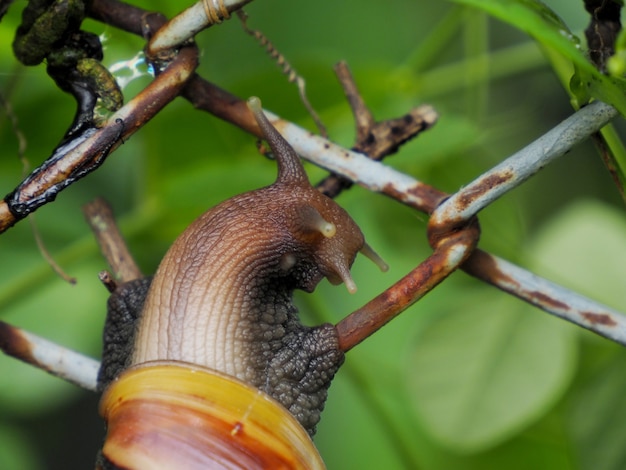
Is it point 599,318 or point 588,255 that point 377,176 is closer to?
point 599,318

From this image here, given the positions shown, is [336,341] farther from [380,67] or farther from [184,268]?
[380,67]

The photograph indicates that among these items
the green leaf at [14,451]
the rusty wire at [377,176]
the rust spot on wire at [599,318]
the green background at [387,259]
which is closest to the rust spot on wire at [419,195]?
the rusty wire at [377,176]

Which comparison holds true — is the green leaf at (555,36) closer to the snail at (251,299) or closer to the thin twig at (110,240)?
the snail at (251,299)

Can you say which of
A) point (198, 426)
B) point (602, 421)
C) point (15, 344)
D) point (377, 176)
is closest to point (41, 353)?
point (15, 344)

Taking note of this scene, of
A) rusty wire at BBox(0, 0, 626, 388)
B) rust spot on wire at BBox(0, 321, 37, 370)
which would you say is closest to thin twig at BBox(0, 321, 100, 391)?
rust spot on wire at BBox(0, 321, 37, 370)

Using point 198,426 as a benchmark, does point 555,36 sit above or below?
above

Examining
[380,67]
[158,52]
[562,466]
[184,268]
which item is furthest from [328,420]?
[158,52]
